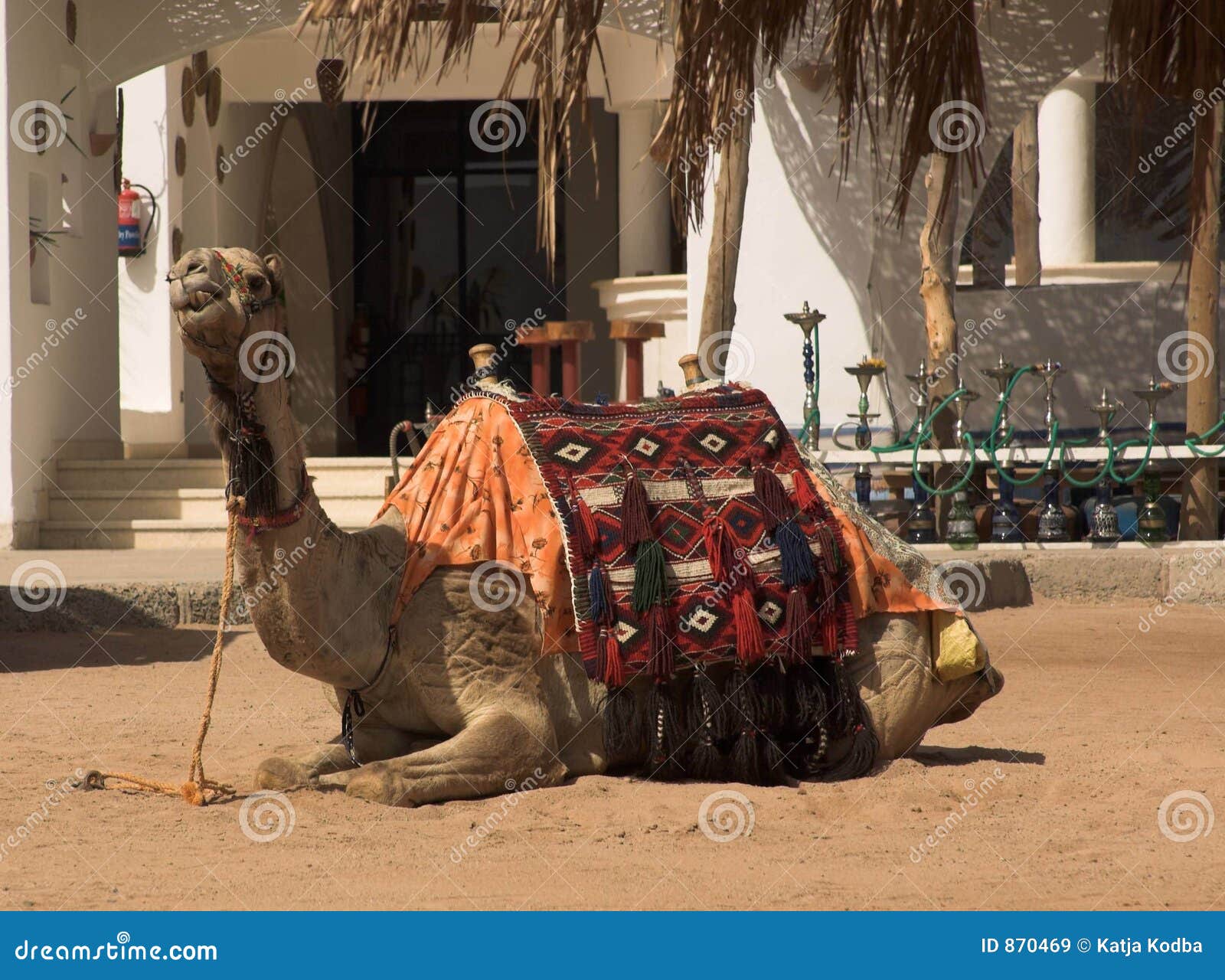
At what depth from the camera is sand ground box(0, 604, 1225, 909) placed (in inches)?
143

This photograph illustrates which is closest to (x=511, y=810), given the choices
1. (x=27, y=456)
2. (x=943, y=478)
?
(x=943, y=478)

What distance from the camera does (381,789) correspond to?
439 centimetres

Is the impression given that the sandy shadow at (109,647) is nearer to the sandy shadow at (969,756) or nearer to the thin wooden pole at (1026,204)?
the sandy shadow at (969,756)

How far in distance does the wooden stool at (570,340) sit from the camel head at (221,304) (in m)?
7.96

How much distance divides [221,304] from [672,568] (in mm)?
1566

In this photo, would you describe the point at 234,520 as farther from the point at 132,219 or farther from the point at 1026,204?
the point at 1026,204

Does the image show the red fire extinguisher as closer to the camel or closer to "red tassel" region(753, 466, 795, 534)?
the camel

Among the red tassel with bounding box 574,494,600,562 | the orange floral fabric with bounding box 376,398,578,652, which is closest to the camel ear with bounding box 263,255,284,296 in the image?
the orange floral fabric with bounding box 376,398,578,652

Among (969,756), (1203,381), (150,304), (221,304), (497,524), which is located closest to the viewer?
(221,304)

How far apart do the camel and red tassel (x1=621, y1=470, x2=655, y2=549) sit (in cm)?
34

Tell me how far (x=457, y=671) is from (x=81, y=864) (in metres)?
1.13

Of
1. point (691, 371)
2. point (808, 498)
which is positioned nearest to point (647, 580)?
point (808, 498)

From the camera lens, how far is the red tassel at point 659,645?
468 centimetres

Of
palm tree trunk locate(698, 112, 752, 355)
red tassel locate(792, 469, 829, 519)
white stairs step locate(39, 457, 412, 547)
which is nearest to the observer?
red tassel locate(792, 469, 829, 519)
